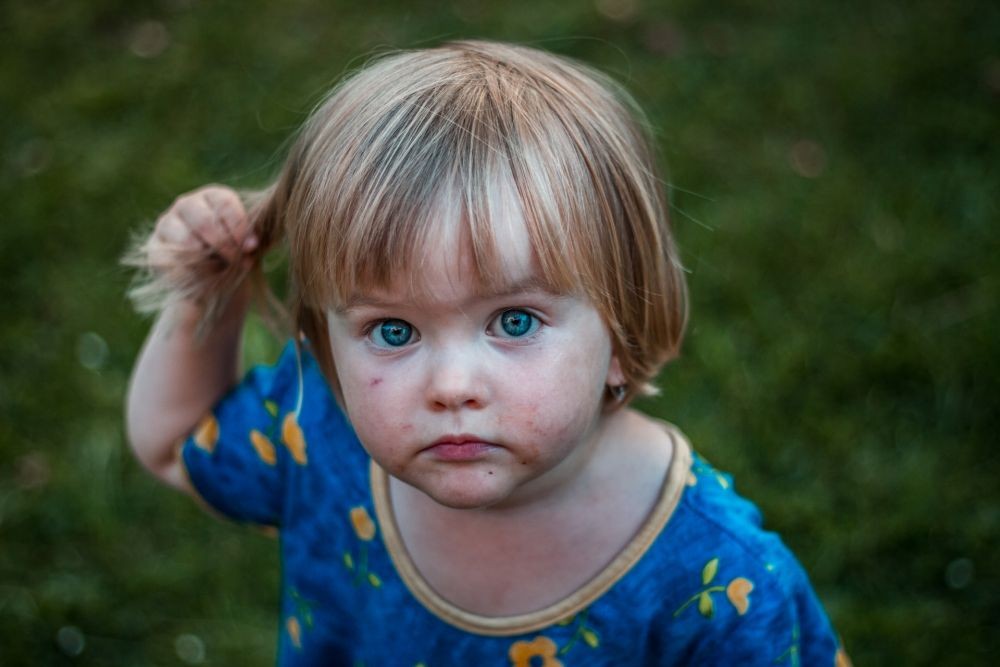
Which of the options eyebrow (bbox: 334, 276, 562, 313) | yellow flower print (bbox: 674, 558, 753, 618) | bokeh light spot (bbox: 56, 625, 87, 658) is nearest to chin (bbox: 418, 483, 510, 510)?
eyebrow (bbox: 334, 276, 562, 313)

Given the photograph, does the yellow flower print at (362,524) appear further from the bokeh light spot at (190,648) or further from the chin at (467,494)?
the bokeh light spot at (190,648)

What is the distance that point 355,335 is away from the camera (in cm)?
146

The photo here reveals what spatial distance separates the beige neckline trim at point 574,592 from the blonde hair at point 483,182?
0.51ft

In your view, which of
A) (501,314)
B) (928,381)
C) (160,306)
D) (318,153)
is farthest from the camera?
(928,381)

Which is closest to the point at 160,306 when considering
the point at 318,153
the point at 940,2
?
the point at 318,153

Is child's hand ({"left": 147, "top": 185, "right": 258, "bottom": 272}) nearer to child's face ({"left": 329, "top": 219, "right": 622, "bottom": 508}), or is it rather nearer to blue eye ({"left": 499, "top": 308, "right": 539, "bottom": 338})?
child's face ({"left": 329, "top": 219, "right": 622, "bottom": 508})

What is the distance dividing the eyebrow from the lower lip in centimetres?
18

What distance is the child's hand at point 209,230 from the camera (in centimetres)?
178

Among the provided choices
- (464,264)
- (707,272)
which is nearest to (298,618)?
(464,264)

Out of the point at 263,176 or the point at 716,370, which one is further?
the point at 263,176

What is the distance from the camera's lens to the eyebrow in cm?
137

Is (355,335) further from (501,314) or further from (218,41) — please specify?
(218,41)

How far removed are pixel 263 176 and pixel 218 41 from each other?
86 cm

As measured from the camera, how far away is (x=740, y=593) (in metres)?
1.59
